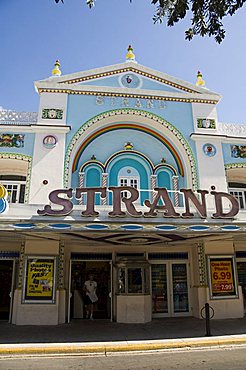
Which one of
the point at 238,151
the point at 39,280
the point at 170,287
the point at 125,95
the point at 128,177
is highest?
the point at 125,95

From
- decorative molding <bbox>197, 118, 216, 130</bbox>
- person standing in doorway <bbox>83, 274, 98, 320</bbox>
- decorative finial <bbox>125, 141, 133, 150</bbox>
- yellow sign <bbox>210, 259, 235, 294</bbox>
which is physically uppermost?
decorative molding <bbox>197, 118, 216, 130</bbox>

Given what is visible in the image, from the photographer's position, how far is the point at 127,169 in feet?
46.2

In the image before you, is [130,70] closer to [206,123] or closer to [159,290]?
[206,123]

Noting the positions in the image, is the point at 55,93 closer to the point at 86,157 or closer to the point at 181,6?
the point at 86,157

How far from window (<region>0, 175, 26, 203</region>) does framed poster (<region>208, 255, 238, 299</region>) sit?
797cm

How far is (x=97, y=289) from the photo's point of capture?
13945 millimetres

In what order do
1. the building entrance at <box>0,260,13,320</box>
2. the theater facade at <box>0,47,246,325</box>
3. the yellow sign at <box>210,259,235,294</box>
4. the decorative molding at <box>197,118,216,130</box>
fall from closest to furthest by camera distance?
the theater facade at <box>0,47,246,325</box> → the yellow sign at <box>210,259,235,294</box> → the building entrance at <box>0,260,13,320</box> → the decorative molding at <box>197,118,216,130</box>

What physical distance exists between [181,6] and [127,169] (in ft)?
30.0

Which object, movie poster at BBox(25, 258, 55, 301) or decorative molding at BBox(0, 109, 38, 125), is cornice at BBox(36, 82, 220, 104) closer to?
decorative molding at BBox(0, 109, 38, 125)

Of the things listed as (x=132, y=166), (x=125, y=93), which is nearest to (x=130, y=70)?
(x=125, y=93)

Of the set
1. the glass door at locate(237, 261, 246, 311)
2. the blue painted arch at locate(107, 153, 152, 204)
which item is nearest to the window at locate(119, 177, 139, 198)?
the blue painted arch at locate(107, 153, 152, 204)

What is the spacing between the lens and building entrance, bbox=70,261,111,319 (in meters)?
13.3

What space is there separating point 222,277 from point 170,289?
6.95 feet

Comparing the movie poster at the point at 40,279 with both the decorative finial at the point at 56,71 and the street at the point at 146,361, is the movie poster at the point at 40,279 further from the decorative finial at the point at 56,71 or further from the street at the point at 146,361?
the decorative finial at the point at 56,71
